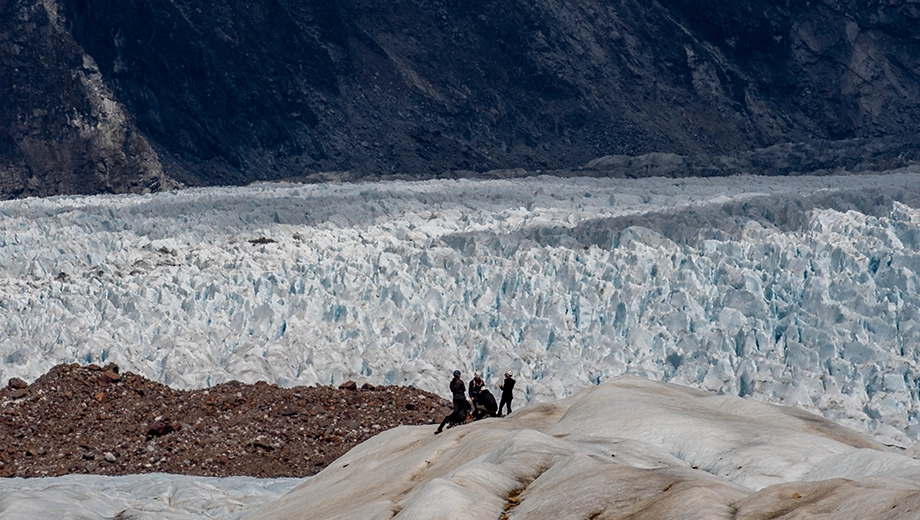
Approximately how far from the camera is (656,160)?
166 ft

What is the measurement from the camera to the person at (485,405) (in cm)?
1283

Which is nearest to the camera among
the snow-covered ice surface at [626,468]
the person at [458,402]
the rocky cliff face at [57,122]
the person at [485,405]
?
the snow-covered ice surface at [626,468]

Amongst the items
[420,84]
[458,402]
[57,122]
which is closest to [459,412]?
[458,402]

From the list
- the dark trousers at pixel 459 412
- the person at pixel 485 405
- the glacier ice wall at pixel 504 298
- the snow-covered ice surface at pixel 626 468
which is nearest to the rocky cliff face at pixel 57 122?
the glacier ice wall at pixel 504 298

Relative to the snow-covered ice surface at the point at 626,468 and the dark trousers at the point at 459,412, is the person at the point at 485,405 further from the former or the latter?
the snow-covered ice surface at the point at 626,468

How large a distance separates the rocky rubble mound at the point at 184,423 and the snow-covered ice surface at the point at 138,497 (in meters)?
1.23

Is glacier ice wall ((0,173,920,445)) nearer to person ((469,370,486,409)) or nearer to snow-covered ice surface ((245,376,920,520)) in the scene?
person ((469,370,486,409))

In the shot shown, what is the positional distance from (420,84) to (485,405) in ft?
149

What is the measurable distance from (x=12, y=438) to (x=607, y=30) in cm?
5166

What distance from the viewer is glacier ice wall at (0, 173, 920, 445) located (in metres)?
18.1

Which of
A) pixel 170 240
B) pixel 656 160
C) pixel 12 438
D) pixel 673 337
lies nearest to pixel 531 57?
pixel 656 160

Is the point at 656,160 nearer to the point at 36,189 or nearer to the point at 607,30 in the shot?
the point at 607,30

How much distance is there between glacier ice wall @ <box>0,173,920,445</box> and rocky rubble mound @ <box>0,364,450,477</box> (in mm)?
Answer: 813

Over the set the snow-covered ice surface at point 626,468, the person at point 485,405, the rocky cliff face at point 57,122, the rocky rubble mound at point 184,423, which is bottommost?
the rocky rubble mound at point 184,423
